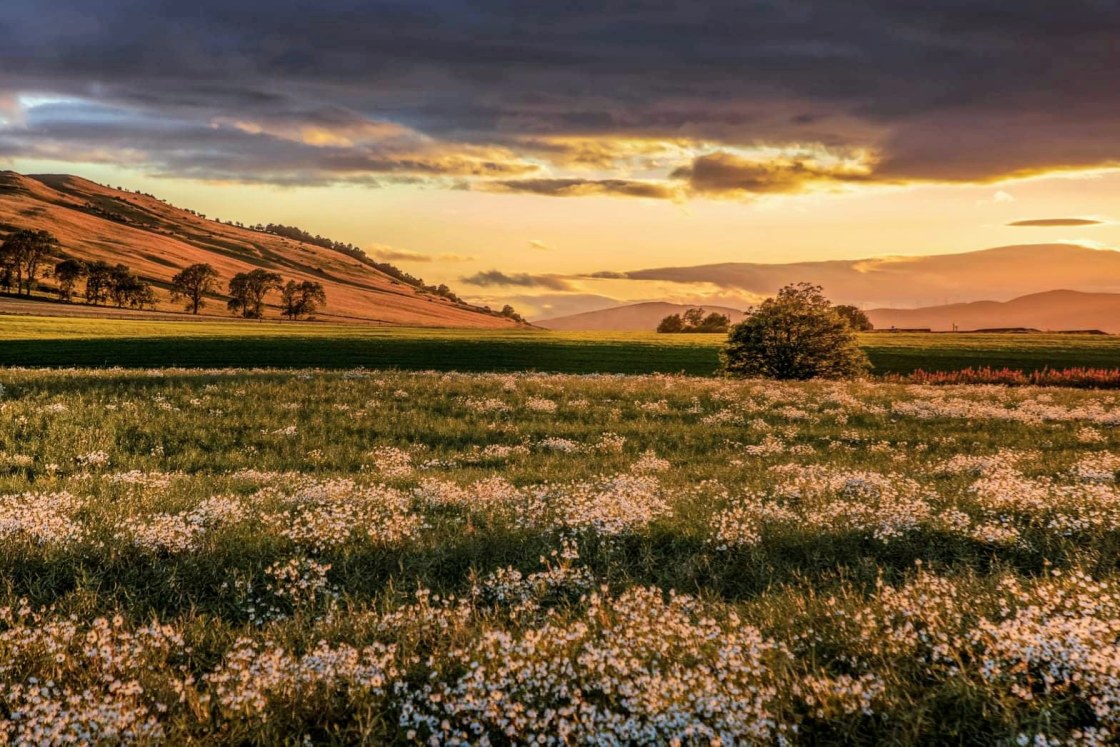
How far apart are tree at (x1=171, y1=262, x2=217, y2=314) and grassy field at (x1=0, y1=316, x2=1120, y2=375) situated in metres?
63.2

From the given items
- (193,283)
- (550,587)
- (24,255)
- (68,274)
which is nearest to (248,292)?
(193,283)

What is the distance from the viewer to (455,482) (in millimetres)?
10930

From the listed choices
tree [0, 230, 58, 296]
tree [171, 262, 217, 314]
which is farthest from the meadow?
tree [0, 230, 58, 296]

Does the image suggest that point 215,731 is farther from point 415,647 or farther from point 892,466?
point 892,466

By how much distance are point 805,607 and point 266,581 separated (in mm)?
5291

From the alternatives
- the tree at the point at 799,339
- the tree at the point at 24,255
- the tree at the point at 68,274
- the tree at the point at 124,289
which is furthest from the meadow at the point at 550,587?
the tree at the point at 24,255

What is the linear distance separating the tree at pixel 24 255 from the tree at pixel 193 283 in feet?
79.0

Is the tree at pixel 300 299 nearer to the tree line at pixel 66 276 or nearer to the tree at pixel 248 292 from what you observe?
the tree at pixel 248 292

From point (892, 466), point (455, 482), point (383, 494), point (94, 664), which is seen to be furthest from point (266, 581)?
point (892, 466)

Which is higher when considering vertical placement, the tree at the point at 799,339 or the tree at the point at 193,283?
the tree at the point at 193,283

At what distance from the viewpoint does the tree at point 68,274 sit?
12875 cm

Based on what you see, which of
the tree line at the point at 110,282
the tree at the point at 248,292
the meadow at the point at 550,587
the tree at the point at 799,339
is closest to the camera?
the meadow at the point at 550,587

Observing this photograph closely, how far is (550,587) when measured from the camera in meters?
6.66

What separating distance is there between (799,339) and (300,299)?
472 ft
